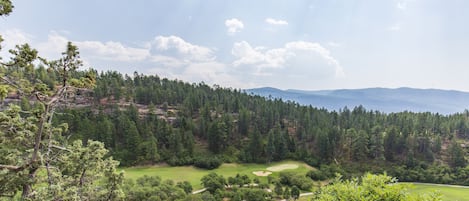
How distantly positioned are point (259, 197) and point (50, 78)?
2800 inches

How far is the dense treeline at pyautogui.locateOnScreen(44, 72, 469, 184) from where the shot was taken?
58.5 m

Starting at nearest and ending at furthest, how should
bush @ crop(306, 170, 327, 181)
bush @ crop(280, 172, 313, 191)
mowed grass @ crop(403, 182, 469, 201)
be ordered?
mowed grass @ crop(403, 182, 469, 201), bush @ crop(280, 172, 313, 191), bush @ crop(306, 170, 327, 181)

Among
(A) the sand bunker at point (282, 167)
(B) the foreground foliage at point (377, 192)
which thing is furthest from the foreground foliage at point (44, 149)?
(A) the sand bunker at point (282, 167)

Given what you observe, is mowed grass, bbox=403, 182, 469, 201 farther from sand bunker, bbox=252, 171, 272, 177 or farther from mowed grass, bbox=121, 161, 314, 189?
sand bunker, bbox=252, 171, 272, 177

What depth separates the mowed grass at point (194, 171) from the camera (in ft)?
160

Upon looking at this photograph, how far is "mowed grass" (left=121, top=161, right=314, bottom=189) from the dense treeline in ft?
6.34

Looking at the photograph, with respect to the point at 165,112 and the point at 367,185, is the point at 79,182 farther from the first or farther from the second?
the point at 165,112

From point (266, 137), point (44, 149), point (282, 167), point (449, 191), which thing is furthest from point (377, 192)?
point (266, 137)

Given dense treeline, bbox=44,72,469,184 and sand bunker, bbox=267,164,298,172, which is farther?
dense treeline, bbox=44,72,469,184

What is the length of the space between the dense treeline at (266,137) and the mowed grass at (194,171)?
1.93 metres

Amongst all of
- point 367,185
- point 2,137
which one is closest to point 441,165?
point 367,185

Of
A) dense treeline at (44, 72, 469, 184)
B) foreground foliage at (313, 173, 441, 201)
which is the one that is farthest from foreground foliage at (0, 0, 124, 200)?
dense treeline at (44, 72, 469, 184)

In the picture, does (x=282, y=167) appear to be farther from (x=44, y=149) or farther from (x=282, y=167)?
(x=44, y=149)

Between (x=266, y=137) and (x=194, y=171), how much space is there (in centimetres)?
2401
